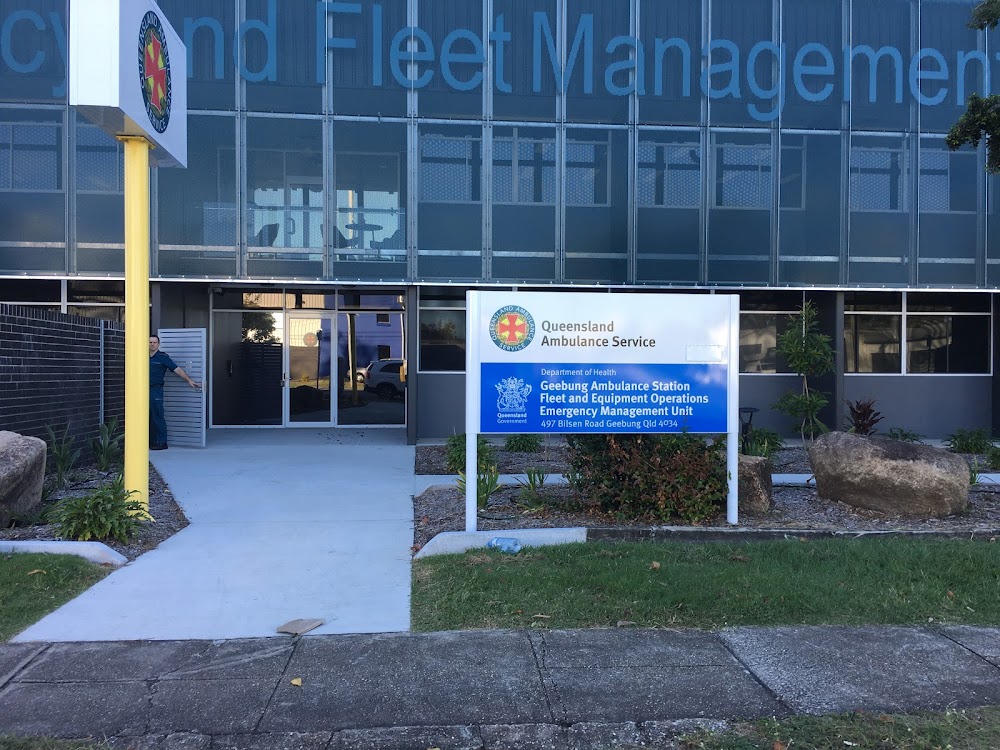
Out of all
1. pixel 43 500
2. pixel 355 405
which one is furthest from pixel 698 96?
pixel 43 500

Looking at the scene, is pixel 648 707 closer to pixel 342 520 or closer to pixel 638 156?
pixel 342 520

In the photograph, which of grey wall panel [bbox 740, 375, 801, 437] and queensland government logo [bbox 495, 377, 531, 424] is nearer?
queensland government logo [bbox 495, 377, 531, 424]

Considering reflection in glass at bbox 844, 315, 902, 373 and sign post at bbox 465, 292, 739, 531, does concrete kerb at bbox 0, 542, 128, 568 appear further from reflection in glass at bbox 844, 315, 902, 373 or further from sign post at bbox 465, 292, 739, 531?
reflection in glass at bbox 844, 315, 902, 373

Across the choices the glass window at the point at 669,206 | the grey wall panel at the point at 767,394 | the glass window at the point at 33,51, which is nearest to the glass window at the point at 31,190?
the glass window at the point at 33,51

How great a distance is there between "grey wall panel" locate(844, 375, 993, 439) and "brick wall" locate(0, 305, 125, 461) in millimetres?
12565

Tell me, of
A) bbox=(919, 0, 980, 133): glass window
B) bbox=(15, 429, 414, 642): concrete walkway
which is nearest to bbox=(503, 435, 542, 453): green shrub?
bbox=(15, 429, 414, 642): concrete walkway

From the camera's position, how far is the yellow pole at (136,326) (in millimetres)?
7438

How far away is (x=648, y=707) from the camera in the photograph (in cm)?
397

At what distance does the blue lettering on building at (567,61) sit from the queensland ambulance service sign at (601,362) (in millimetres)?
6970

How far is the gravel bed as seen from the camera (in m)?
6.73

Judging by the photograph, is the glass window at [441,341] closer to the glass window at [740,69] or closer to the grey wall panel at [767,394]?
the grey wall panel at [767,394]

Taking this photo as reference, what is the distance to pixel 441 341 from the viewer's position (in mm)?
14109

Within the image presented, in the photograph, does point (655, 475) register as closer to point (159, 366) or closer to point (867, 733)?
point (867, 733)

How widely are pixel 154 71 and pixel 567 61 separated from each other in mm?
7431
